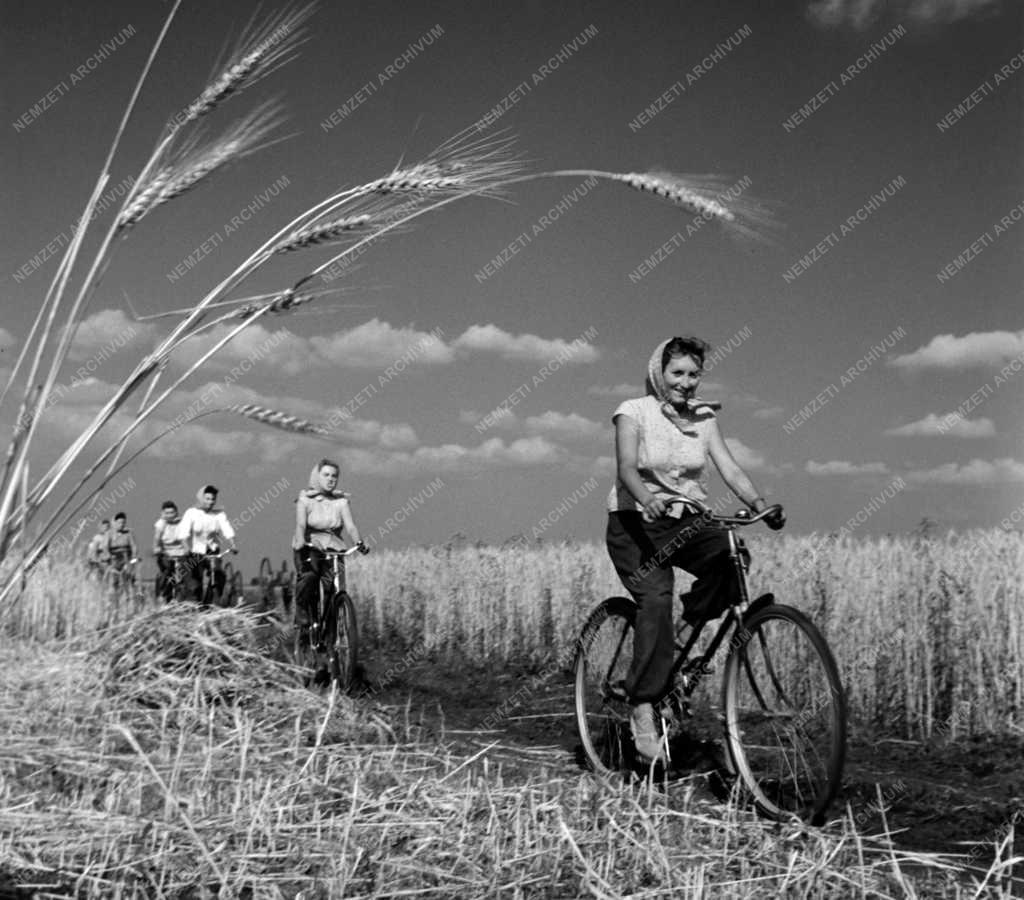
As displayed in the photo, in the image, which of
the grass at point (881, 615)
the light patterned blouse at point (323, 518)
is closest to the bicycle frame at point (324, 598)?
the light patterned blouse at point (323, 518)

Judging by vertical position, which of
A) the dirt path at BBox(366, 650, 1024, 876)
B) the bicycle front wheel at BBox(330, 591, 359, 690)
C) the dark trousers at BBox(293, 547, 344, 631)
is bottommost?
the dirt path at BBox(366, 650, 1024, 876)

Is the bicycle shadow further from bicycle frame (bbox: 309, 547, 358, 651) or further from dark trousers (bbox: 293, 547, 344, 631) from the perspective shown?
dark trousers (bbox: 293, 547, 344, 631)

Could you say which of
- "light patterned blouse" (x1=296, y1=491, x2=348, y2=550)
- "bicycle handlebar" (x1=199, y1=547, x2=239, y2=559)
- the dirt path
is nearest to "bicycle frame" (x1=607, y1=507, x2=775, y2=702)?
the dirt path

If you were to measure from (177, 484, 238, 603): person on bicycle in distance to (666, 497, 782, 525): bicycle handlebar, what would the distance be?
9518 millimetres

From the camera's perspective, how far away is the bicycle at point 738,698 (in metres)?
4.14

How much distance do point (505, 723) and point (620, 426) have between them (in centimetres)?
329

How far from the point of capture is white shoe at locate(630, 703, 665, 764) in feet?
16.0

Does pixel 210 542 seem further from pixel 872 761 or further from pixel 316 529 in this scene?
pixel 872 761

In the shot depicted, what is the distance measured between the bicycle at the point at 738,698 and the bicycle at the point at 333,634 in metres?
3.21

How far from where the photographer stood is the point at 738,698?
482 cm

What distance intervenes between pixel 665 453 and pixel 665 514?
0.41 metres

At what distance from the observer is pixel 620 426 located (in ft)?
16.3

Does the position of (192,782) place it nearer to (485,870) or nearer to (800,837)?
(485,870)

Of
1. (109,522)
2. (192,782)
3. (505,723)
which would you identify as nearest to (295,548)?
(505,723)
